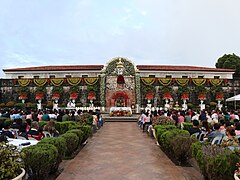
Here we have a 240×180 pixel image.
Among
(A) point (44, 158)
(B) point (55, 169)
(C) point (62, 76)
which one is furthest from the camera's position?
(C) point (62, 76)

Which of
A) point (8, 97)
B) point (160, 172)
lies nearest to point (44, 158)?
point (160, 172)

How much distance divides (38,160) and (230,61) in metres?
48.8

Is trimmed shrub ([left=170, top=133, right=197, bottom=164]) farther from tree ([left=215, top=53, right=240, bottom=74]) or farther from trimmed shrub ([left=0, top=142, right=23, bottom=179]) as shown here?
tree ([left=215, top=53, right=240, bottom=74])

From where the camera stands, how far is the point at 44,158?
5.54m

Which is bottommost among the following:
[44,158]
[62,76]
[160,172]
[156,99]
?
[160,172]

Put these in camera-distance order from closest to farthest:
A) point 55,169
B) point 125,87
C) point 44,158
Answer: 1. point 44,158
2. point 55,169
3. point 125,87

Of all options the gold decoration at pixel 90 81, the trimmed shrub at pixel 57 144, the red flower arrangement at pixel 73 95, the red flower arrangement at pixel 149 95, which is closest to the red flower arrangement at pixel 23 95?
the red flower arrangement at pixel 73 95

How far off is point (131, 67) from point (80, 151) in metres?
25.6

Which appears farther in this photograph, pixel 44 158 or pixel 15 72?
pixel 15 72

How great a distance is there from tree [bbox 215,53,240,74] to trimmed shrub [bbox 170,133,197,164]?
43.8m

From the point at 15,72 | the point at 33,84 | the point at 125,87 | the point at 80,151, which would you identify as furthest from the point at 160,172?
the point at 15,72

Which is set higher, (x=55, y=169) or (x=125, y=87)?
(x=125, y=87)

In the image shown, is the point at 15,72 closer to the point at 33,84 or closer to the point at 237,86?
the point at 33,84

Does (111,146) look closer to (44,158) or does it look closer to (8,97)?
(44,158)
